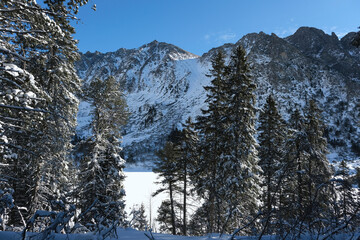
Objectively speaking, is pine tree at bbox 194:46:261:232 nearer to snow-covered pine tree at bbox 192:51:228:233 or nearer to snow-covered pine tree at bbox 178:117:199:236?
snow-covered pine tree at bbox 192:51:228:233

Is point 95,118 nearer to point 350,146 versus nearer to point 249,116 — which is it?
point 249,116

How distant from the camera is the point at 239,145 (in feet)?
46.6

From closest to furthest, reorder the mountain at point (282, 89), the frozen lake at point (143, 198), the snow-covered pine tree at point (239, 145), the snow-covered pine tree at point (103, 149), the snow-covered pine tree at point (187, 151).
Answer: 1. the snow-covered pine tree at point (239, 145)
2. the snow-covered pine tree at point (103, 149)
3. the snow-covered pine tree at point (187, 151)
4. the frozen lake at point (143, 198)
5. the mountain at point (282, 89)

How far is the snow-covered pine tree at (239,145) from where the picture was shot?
44.4 ft

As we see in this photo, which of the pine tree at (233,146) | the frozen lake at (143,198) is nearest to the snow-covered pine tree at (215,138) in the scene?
the pine tree at (233,146)

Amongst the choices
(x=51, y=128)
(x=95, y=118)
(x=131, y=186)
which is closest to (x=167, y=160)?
(x=95, y=118)

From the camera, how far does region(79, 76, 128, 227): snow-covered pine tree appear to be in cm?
1453

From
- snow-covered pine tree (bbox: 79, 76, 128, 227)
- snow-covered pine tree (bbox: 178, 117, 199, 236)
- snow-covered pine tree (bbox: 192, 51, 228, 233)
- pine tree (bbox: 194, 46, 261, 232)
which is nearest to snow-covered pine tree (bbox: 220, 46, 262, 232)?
pine tree (bbox: 194, 46, 261, 232)

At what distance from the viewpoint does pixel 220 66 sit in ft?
52.3

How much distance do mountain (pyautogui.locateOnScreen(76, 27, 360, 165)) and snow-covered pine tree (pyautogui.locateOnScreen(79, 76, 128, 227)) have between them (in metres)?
84.0

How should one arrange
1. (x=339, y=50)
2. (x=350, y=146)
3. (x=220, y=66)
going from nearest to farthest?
(x=220, y=66) < (x=350, y=146) < (x=339, y=50)

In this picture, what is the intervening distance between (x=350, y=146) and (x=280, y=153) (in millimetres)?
104329

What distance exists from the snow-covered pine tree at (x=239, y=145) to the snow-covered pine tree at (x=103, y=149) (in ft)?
25.9

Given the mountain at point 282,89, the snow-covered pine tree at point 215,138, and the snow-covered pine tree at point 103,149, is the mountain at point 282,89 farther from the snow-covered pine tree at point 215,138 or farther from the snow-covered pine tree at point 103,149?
the snow-covered pine tree at point 215,138
